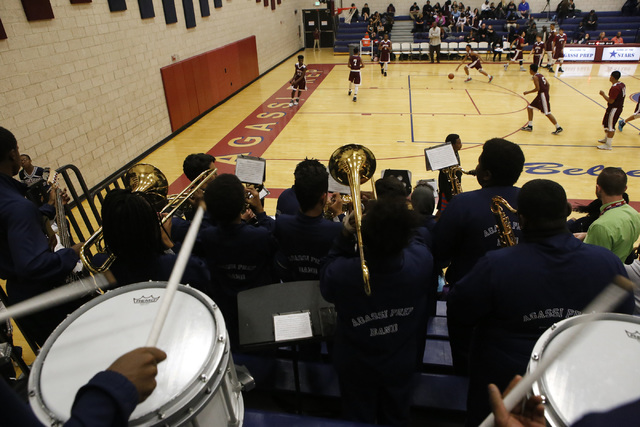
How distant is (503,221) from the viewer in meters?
2.76

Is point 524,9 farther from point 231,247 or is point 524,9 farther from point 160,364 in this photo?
point 160,364

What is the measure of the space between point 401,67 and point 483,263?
19.3 meters

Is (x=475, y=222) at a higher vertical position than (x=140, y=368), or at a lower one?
lower

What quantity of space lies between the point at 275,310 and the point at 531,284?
1417 millimetres

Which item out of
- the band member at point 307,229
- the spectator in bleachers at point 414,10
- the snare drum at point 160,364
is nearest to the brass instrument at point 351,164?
the band member at point 307,229

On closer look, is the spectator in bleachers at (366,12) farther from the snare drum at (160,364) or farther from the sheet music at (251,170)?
the snare drum at (160,364)

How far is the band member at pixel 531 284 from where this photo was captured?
1996mm

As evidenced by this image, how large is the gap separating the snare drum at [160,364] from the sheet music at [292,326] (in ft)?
1.18

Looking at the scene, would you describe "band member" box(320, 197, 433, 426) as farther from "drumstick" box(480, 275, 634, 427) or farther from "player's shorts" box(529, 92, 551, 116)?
"player's shorts" box(529, 92, 551, 116)

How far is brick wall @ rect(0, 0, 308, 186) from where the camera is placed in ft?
20.9

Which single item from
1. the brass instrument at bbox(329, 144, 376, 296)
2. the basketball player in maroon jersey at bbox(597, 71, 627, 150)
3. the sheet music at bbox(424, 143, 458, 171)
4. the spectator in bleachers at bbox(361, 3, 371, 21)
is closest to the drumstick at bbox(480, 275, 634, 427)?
the brass instrument at bbox(329, 144, 376, 296)

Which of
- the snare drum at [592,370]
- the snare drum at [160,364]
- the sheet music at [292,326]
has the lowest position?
the sheet music at [292,326]

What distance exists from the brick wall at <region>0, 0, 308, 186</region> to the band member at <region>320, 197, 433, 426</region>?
6560 millimetres

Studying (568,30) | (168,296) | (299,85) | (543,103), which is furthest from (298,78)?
(568,30)
